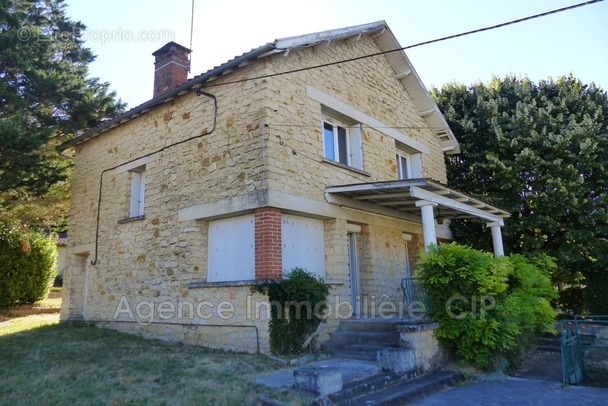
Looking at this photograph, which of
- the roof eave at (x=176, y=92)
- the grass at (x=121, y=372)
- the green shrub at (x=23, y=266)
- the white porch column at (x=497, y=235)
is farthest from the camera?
the green shrub at (x=23, y=266)

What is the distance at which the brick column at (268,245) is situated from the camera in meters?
7.17

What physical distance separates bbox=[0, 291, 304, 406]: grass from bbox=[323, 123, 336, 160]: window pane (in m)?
4.54

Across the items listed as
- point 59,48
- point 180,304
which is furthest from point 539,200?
point 59,48

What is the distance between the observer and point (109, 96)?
1437 cm

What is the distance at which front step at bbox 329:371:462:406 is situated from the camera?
498 centimetres

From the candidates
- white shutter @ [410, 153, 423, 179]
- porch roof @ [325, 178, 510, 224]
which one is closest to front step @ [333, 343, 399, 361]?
porch roof @ [325, 178, 510, 224]

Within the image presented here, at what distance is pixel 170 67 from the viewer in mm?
11211

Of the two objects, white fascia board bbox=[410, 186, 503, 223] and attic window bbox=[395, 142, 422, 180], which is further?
attic window bbox=[395, 142, 422, 180]

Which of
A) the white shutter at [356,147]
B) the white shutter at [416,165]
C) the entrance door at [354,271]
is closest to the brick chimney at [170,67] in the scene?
the white shutter at [356,147]

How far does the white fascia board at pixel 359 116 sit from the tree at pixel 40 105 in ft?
23.3

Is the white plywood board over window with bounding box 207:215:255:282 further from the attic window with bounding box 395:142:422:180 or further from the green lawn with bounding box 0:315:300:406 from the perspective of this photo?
the attic window with bounding box 395:142:422:180

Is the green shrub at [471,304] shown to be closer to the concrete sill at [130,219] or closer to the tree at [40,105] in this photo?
the concrete sill at [130,219]

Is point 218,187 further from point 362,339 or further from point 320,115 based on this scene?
point 362,339

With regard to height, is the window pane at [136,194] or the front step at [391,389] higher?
the window pane at [136,194]
